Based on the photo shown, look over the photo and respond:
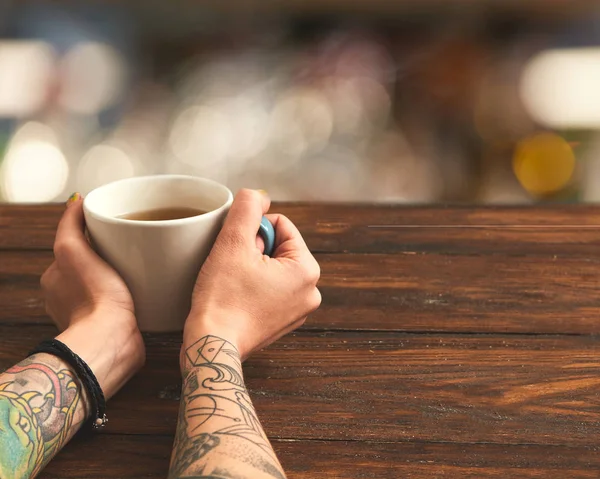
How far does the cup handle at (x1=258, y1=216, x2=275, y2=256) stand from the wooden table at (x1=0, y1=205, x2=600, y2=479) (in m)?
0.09

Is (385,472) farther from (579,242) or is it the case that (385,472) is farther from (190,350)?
(579,242)

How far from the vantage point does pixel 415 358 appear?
1.92 feet

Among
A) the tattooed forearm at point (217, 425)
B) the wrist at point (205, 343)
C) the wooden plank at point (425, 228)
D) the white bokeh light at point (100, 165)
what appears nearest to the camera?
the tattooed forearm at point (217, 425)

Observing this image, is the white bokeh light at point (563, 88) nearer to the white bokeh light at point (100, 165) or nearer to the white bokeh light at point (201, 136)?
the white bokeh light at point (201, 136)

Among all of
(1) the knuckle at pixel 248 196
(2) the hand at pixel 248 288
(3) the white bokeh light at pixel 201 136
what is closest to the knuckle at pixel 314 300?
(2) the hand at pixel 248 288

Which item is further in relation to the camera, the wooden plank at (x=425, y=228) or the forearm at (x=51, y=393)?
the wooden plank at (x=425, y=228)

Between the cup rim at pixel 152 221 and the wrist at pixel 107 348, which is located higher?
the cup rim at pixel 152 221

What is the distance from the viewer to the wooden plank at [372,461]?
458 mm

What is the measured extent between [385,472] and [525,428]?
121mm

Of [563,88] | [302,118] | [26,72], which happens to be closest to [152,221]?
[302,118]

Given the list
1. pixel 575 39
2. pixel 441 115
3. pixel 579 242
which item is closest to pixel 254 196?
pixel 579 242

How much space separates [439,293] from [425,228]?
0.16m

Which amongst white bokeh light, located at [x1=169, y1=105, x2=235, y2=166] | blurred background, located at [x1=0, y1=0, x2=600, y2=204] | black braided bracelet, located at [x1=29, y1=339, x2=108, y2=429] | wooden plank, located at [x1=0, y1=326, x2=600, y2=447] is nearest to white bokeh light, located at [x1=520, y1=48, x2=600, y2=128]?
blurred background, located at [x1=0, y1=0, x2=600, y2=204]

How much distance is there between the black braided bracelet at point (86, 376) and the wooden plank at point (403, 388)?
13 mm
